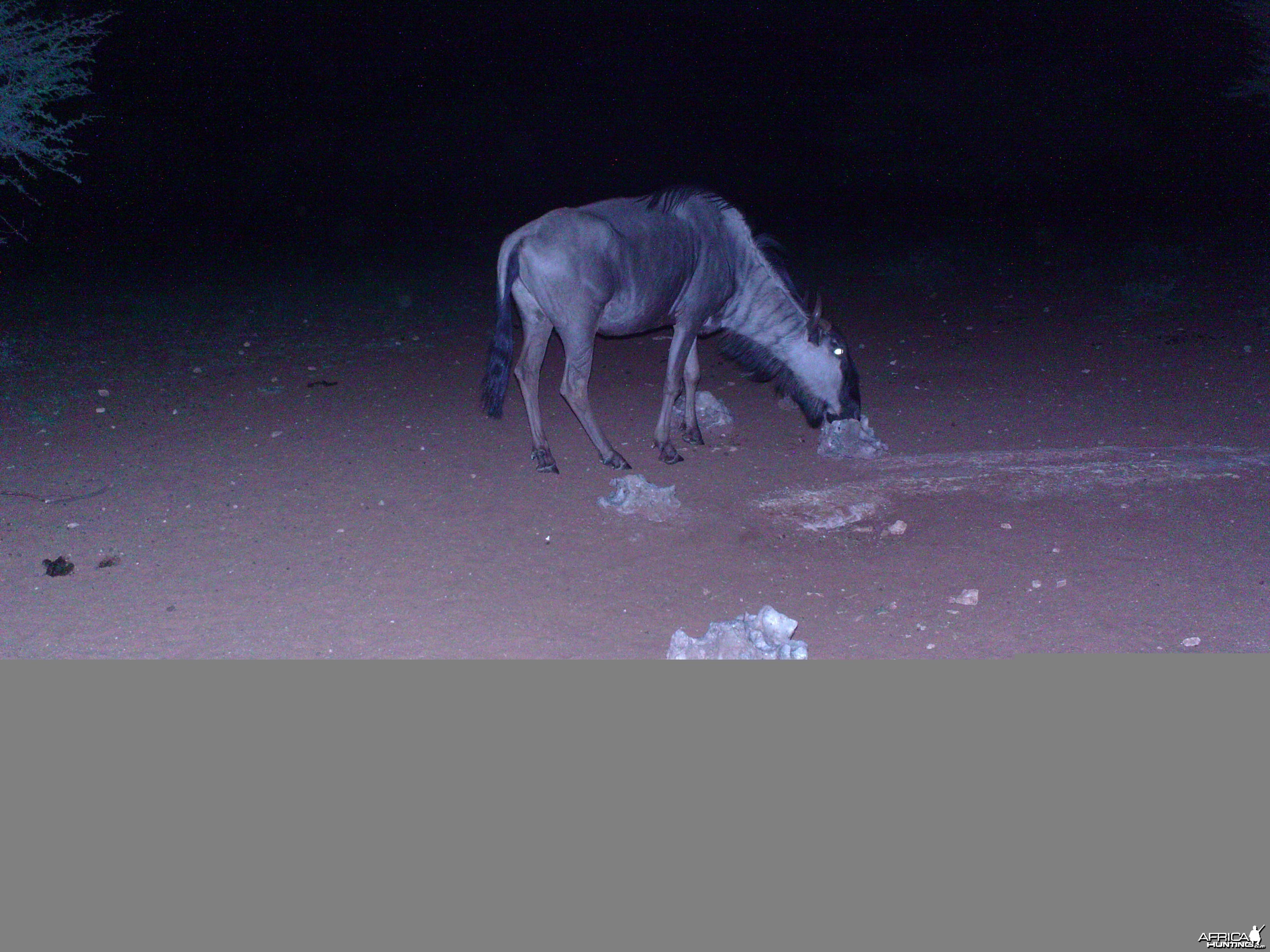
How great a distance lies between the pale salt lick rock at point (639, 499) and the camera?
666 centimetres

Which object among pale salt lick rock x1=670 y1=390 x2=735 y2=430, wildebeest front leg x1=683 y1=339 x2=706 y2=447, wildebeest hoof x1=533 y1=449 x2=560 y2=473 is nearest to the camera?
wildebeest hoof x1=533 y1=449 x2=560 y2=473

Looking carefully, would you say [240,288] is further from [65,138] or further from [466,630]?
[466,630]

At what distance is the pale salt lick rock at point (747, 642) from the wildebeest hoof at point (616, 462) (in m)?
2.89

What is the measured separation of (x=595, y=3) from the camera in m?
31.6

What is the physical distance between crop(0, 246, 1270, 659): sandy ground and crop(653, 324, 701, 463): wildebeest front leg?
13cm

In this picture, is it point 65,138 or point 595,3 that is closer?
point 65,138

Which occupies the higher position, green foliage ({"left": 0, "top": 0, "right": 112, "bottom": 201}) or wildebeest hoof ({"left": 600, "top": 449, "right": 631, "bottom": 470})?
green foliage ({"left": 0, "top": 0, "right": 112, "bottom": 201})

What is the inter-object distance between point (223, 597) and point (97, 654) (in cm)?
72

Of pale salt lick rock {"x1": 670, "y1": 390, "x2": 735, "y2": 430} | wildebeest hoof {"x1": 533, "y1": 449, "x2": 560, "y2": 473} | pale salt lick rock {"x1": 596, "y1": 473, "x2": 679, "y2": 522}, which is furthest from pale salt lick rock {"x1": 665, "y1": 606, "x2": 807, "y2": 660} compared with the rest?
pale salt lick rock {"x1": 670, "y1": 390, "x2": 735, "y2": 430}

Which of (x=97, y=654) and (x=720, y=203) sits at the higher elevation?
(x=720, y=203)

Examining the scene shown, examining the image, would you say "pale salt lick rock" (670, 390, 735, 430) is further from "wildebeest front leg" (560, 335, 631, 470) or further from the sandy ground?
"wildebeest front leg" (560, 335, 631, 470)

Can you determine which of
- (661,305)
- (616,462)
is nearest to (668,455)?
(616,462)

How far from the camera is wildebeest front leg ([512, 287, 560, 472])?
7.46 m

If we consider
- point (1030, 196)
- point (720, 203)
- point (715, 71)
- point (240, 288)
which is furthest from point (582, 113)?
point (720, 203)
